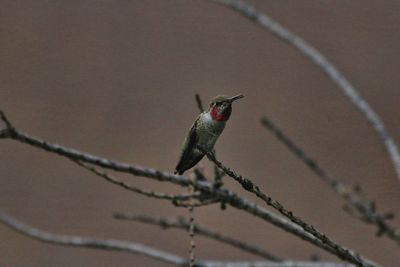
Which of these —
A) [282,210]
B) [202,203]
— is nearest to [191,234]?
[202,203]

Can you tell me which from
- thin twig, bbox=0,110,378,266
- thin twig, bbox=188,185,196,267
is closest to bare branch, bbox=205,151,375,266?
thin twig, bbox=0,110,378,266

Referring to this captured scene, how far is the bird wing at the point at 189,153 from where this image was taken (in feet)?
1.90

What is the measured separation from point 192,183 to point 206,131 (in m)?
0.23

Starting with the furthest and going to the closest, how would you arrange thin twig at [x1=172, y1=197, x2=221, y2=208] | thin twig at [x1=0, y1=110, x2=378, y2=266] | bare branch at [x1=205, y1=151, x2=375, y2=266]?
thin twig at [x1=172, y1=197, x2=221, y2=208]
thin twig at [x1=0, y1=110, x2=378, y2=266]
bare branch at [x1=205, y1=151, x2=375, y2=266]

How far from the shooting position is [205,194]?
0.80 m

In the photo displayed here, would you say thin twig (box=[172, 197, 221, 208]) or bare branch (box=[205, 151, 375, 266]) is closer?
bare branch (box=[205, 151, 375, 266])

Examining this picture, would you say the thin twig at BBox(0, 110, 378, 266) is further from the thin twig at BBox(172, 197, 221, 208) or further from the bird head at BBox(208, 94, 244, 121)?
the bird head at BBox(208, 94, 244, 121)

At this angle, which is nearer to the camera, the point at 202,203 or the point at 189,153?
the point at 189,153

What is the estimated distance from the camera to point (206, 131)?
21.8 inches

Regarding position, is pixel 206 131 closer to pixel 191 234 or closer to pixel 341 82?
pixel 191 234

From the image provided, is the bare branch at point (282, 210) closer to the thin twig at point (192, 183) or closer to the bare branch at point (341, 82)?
the thin twig at point (192, 183)

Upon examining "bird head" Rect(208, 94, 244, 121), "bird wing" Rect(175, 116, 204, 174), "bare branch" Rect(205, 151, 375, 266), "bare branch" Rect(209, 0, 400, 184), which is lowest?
"bare branch" Rect(205, 151, 375, 266)

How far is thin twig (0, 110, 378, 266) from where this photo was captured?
24.7 inches

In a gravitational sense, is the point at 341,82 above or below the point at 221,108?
above
